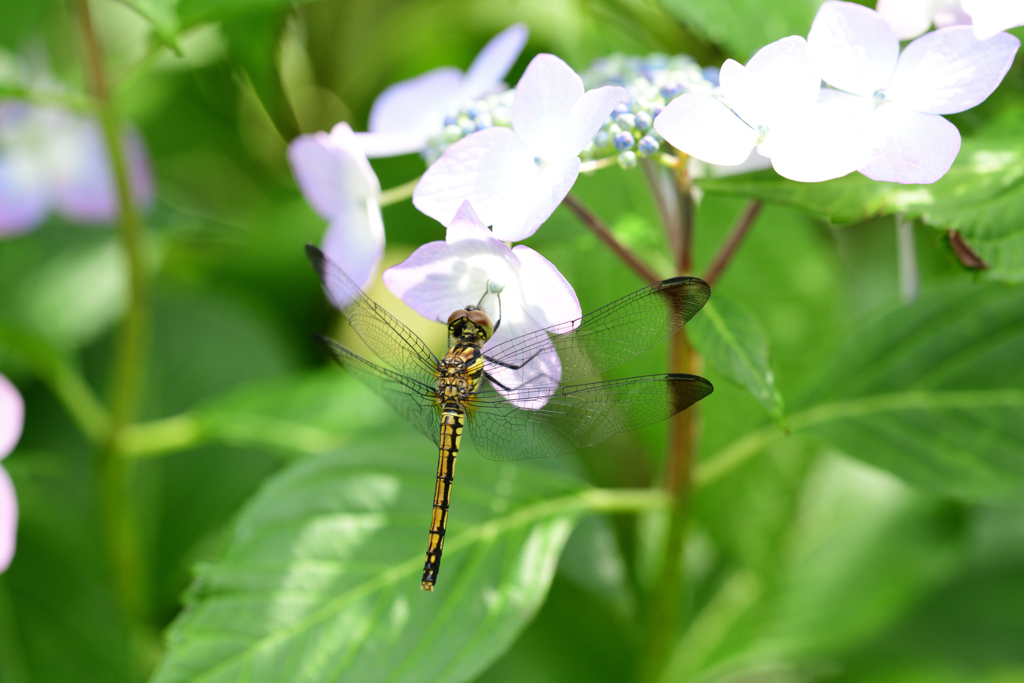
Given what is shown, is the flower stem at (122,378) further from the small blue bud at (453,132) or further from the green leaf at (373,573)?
the small blue bud at (453,132)

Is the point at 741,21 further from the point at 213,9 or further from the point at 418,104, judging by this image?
the point at 213,9

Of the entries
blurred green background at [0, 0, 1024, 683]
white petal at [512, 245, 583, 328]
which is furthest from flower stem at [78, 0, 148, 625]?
white petal at [512, 245, 583, 328]

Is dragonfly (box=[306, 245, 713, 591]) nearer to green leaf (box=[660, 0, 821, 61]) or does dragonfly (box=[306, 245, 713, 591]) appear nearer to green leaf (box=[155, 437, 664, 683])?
green leaf (box=[155, 437, 664, 683])

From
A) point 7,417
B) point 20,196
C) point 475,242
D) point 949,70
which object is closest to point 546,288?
point 475,242

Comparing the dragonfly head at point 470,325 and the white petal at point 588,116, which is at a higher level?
the white petal at point 588,116

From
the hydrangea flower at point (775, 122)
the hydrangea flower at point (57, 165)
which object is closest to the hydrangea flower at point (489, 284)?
the hydrangea flower at point (775, 122)

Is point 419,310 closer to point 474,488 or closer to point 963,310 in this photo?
point 474,488

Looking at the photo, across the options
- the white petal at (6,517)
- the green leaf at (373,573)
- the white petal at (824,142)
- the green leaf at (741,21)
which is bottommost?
the green leaf at (373,573)
